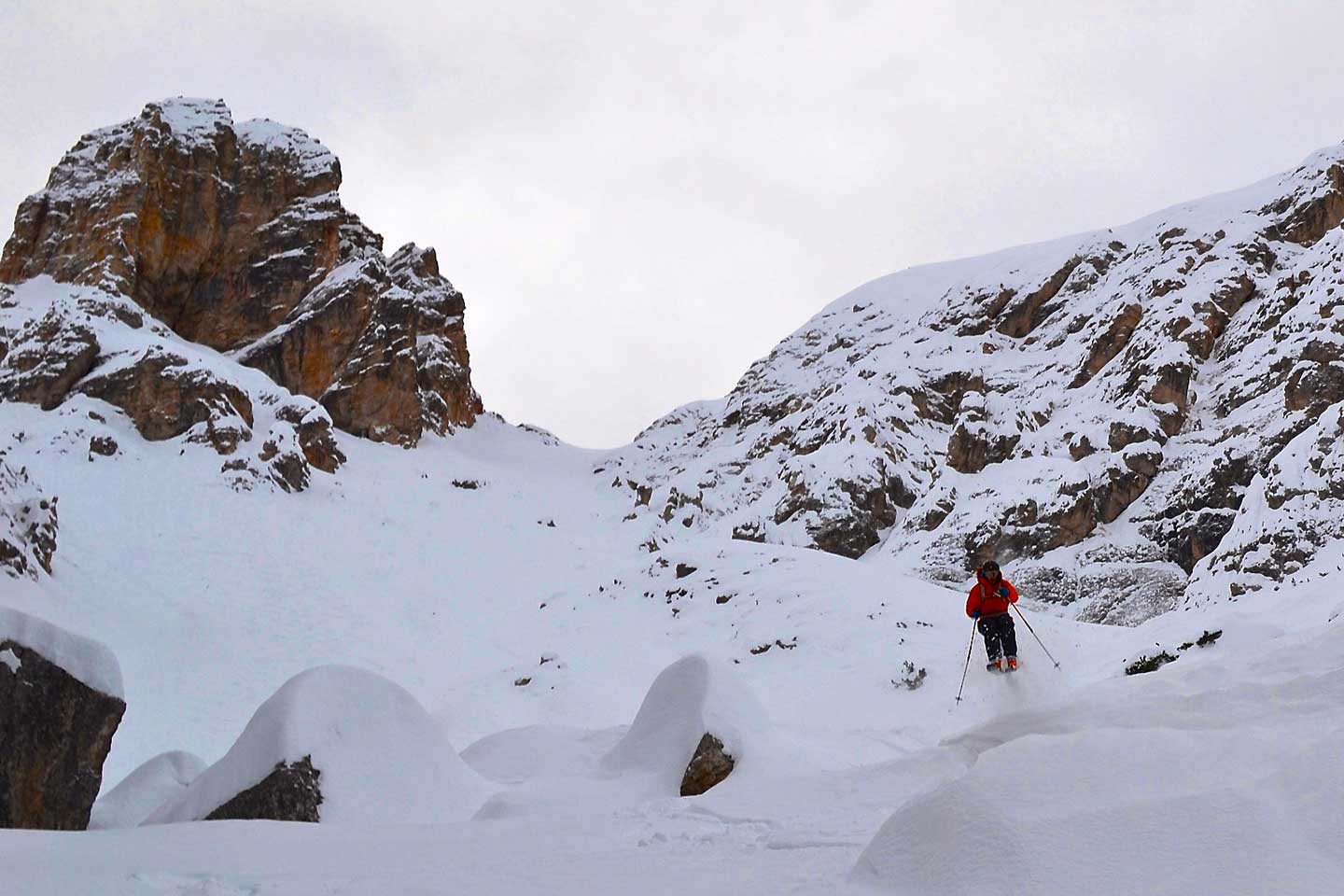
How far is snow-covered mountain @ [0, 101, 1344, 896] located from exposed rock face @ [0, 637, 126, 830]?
379 mm

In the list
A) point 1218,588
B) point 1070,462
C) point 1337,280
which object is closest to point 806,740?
point 1218,588

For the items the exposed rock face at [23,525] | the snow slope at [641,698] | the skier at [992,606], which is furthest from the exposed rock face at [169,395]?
the skier at [992,606]

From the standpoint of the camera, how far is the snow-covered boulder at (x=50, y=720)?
7.27m

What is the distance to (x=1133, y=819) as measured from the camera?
4.22m

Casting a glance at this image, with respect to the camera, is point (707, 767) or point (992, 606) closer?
point (707, 767)

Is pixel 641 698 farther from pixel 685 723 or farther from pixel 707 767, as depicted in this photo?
pixel 707 767

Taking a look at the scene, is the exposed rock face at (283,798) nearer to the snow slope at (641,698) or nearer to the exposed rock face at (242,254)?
the snow slope at (641,698)

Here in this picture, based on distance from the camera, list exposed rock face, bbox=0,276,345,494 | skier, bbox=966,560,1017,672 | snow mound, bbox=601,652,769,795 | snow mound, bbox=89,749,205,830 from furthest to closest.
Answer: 1. exposed rock face, bbox=0,276,345,494
2. skier, bbox=966,560,1017,672
3. snow mound, bbox=601,652,769,795
4. snow mound, bbox=89,749,205,830

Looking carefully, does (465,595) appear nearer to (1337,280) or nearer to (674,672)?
(674,672)

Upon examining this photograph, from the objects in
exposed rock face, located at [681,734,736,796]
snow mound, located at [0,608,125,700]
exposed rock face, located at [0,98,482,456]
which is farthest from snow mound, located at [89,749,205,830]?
exposed rock face, located at [0,98,482,456]

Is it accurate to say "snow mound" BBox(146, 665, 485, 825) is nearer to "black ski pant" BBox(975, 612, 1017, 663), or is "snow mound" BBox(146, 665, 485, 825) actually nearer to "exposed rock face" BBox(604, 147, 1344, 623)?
"black ski pant" BBox(975, 612, 1017, 663)

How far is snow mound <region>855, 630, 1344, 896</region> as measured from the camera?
3.84 metres

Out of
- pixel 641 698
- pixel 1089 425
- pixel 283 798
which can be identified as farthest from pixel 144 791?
pixel 1089 425

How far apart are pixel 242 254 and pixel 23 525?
3822cm
